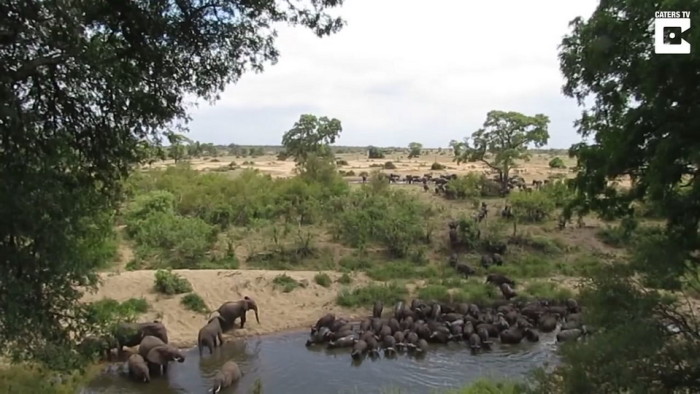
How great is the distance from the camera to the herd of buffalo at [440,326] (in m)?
17.1

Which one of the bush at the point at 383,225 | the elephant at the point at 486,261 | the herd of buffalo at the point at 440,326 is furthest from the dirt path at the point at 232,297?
the elephant at the point at 486,261

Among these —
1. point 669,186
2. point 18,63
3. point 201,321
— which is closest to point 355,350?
point 201,321

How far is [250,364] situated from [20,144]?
10.5m

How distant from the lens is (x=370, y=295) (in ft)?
70.4

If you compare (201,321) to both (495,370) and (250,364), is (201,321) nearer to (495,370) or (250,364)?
(250,364)

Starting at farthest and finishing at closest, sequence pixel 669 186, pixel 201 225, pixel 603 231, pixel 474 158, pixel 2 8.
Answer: pixel 474 158 < pixel 603 231 < pixel 201 225 < pixel 669 186 < pixel 2 8

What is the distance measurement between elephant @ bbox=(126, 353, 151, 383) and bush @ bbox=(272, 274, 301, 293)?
7.39 metres

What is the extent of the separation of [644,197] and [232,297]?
1501 cm

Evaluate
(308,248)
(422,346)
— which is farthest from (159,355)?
(308,248)

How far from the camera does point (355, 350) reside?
16438 millimetres

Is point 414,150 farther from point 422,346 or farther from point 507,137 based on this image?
point 422,346

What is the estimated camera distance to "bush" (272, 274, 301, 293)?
21500 mm

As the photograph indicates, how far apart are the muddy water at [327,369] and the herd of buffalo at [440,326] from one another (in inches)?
12.1

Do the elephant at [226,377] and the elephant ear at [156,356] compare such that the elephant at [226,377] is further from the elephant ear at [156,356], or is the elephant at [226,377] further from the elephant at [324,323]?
the elephant at [324,323]
